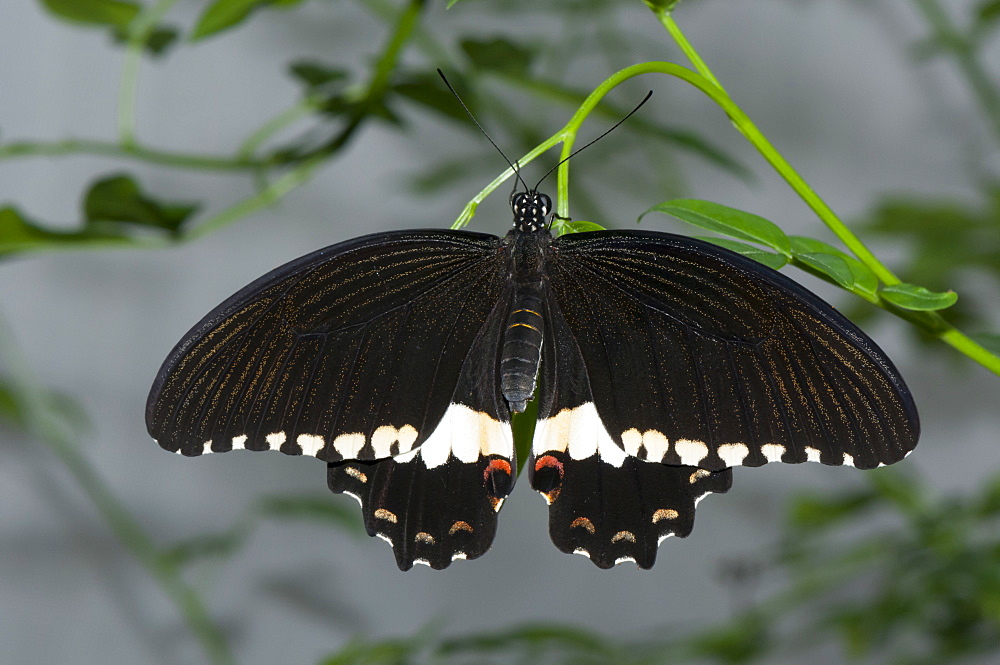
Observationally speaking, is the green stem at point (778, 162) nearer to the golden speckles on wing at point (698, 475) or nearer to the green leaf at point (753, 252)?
the green leaf at point (753, 252)

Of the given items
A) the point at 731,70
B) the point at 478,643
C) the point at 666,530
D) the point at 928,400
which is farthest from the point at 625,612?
the point at 666,530

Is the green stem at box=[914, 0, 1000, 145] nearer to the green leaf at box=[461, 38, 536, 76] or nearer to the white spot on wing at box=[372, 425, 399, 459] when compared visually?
the green leaf at box=[461, 38, 536, 76]

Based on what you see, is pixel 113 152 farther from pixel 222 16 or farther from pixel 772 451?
pixel 772 451

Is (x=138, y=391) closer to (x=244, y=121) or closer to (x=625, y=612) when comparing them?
(x=244, y=121)

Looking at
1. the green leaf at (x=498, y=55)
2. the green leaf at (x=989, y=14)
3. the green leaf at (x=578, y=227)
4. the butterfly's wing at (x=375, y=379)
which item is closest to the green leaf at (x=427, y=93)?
the green leaf at (x=498, y=55)

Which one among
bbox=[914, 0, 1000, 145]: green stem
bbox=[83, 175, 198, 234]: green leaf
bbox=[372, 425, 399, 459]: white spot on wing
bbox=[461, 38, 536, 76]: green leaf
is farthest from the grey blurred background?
bbox=[372, 425, 399, 459]: white spot on wing

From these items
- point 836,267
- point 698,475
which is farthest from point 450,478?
point 836,267

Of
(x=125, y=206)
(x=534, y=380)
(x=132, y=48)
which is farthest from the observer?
(x=132, y=48)
